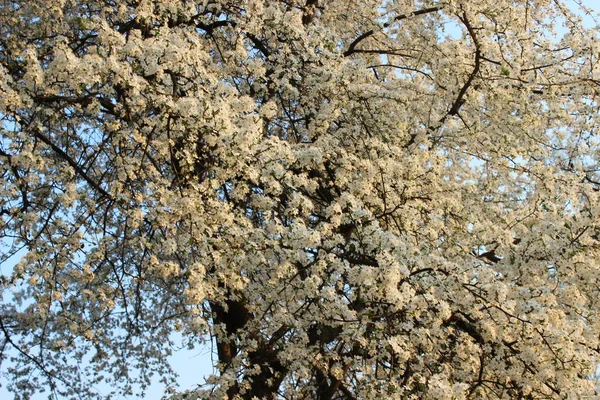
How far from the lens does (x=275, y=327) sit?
7.36m

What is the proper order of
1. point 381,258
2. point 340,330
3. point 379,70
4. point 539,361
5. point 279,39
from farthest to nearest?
1. point 379,70
2. point 279,39
3. point 340,330
4. point 539,361
5. point 381,258

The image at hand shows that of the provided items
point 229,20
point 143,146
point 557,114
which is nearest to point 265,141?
point 143,146

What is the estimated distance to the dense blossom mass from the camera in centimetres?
676

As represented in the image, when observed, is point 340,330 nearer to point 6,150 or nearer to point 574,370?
point 574,370

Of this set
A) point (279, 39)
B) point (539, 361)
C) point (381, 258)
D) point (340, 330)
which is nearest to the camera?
point (381, 258)

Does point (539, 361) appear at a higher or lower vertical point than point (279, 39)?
lower

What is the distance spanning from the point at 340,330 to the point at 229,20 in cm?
448

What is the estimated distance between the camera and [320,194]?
8734 millimetres

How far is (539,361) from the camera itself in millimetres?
7016

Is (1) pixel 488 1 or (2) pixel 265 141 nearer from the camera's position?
(2) pixel 265 141

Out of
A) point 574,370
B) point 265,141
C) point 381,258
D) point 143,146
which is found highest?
point 143,146

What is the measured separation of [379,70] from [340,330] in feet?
18.0

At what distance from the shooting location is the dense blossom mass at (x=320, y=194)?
6.76m

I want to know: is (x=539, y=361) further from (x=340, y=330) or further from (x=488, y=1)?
(x=488, y=1)
